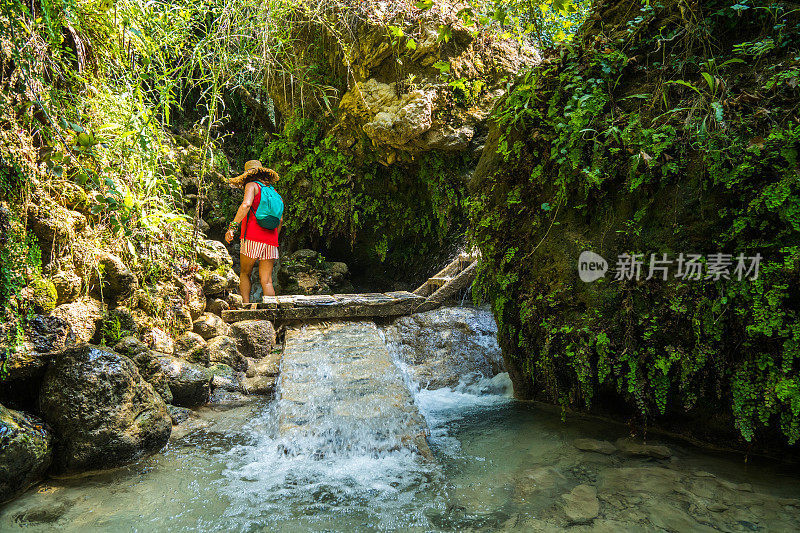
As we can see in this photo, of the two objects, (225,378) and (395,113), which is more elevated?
(395,113)

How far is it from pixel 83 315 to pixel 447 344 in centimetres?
402

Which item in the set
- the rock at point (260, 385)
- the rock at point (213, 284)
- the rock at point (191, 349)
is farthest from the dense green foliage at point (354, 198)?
the rock at point (191, 349)

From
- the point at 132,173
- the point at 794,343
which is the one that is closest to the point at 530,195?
the point at 794,343

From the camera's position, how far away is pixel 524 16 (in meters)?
7.54

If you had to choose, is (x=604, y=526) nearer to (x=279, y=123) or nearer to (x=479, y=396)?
(x=479, y=396)

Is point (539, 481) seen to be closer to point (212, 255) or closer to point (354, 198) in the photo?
point (212, 255)

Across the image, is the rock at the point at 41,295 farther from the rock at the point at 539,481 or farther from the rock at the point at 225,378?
the rock at the point at 539,481

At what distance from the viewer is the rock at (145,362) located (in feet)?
13.1

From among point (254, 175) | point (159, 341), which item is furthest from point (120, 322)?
point (254, 175)

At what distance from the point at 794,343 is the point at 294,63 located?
29.2 feet

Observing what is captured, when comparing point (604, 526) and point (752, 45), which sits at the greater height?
point (752, 45)

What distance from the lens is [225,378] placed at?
496cm

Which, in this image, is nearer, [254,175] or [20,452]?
[20,452]

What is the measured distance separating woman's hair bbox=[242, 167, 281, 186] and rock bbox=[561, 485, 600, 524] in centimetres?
584
